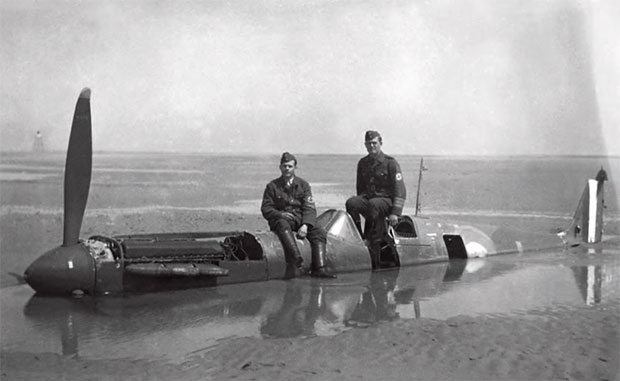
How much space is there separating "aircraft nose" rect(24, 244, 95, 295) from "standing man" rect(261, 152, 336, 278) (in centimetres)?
266

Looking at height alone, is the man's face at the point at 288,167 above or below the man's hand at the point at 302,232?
above

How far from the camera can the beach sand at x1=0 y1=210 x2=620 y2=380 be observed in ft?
18.9

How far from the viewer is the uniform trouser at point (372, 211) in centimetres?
1117

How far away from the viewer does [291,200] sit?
34.1ft

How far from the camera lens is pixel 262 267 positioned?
9.80 metres

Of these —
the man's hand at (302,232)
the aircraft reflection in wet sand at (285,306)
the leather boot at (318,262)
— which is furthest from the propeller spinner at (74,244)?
the leather boot at (318,262)

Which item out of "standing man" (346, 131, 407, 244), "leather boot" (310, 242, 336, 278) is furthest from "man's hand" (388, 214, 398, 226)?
"leather boot" (310, 242, 336, 278)

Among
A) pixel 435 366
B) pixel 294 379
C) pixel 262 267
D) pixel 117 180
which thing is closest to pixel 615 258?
pixel 262 267

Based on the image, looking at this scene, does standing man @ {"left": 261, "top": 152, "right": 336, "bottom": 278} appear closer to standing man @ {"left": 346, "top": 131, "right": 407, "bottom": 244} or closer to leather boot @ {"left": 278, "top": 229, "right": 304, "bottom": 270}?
leather boot @ {"left": 278, "top": 229, "right": 304, "bottom": 270}

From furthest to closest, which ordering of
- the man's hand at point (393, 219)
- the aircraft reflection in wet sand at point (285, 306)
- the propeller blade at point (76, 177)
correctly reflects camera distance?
1. the man's hand at point (393, 219)
2. the propeller blade at point (76, 177)
3. the aircraft reflection in wet sand at point (285, 306)

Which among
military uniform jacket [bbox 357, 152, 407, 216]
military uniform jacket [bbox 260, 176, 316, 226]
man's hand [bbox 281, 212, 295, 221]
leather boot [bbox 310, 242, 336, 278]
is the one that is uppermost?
military uniform jacket [bbox 357, 152, 407, 216]

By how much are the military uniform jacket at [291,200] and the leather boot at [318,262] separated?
1.09 feet

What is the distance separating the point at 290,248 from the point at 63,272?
3.06 meters

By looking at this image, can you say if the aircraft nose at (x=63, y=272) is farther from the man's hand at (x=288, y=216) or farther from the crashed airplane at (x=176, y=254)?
the man's hand at (x=288, y=216)
